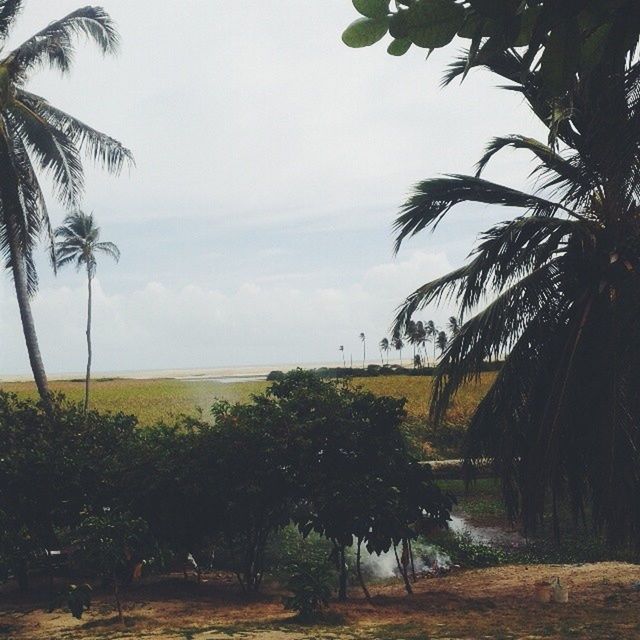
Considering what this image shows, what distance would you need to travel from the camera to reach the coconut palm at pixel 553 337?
749cm

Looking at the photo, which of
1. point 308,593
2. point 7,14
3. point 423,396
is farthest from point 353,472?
point 423,396

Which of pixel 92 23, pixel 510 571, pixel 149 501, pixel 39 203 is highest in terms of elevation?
pixel 92 23

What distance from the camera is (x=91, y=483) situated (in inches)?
358

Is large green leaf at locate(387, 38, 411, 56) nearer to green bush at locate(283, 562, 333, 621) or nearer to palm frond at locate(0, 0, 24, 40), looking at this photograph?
green bush at locate(283, 562, 333, 621)

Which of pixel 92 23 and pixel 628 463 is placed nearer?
pixel 628 463

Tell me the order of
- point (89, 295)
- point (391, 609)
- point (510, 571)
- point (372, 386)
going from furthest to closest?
point (372, 386), point (89, 295), point (510, 571), point (391, 609)

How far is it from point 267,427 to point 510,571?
4.70 meters

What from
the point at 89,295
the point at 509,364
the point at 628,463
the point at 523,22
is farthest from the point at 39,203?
the point at 89,295

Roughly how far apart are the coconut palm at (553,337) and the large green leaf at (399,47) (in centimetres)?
572

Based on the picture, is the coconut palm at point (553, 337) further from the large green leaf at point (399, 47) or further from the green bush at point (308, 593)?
the large green leaf at point (399, 47)

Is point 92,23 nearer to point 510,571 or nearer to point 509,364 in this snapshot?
point 509,364

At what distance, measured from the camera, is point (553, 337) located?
27.1 ft

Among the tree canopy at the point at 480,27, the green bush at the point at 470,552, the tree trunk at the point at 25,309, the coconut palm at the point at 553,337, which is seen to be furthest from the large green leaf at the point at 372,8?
the tree trunk at the point at 25,309

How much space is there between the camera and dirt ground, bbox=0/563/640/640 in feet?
23.0
